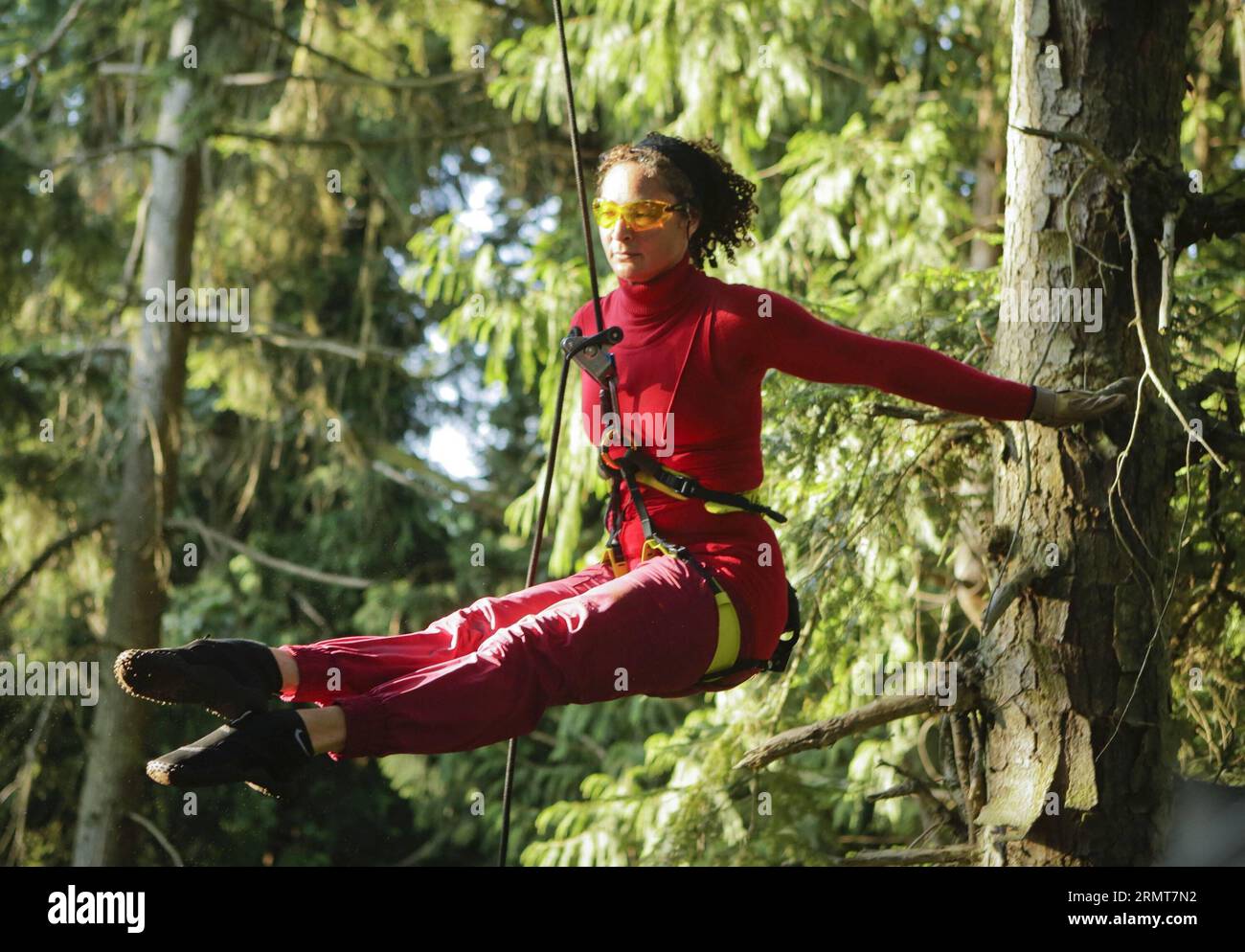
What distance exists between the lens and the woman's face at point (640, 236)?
3713 mm

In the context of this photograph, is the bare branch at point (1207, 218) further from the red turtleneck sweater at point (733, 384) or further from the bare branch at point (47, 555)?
the bare branch at point (47, 555)

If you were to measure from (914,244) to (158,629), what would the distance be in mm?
5160

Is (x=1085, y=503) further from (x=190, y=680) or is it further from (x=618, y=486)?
(x=190, y=680)

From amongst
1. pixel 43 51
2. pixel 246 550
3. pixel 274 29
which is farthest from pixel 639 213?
pixel 43 51

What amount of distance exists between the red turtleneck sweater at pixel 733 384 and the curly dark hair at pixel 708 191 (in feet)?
0.72

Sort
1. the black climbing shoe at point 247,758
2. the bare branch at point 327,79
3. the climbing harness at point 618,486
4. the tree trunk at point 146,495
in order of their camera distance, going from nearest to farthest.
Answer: the black climbing shoe at point 247,758 < the climbing harness at point 618,486 < the tree trunk at point 146,495 < the bare branch at point 327,79

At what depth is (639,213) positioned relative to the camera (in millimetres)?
3740

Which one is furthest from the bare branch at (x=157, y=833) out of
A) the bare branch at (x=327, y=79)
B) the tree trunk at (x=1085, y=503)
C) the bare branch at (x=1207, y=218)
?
the bare branch at (x=1207, y=218)

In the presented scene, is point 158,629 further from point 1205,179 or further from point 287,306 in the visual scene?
point 1205,179

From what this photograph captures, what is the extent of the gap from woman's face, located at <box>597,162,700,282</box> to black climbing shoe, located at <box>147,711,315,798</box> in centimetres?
134

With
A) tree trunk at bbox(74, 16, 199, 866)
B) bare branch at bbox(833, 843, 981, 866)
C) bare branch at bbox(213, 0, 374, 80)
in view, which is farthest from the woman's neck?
bare branch at bbox(213, 0, 374, 80)
